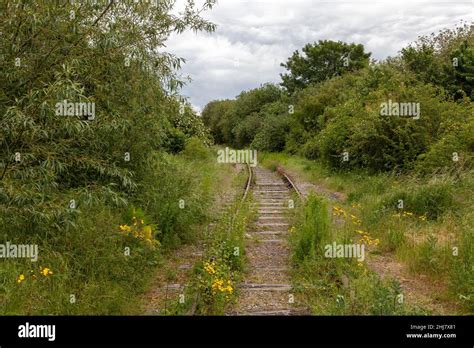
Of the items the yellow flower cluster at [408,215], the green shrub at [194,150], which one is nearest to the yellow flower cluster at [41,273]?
the yellow flower cluster at [408,215]

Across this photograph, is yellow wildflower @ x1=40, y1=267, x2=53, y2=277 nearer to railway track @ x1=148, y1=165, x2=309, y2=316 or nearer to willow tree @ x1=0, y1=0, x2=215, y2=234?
willow tree @ x1=0, y1=0, x2=215, y2=234

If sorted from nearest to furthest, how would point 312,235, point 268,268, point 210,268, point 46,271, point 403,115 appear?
point 46,271, point 210,268, point 268,268, point 312,235, point 403,115

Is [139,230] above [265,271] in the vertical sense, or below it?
above

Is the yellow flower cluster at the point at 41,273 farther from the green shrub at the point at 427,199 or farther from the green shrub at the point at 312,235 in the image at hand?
the green shrub at the point at 427,199

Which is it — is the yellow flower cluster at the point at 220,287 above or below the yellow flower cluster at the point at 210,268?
below

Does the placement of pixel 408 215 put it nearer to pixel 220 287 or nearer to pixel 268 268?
pixel 268 268

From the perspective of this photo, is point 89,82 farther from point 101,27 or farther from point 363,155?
point 363,155

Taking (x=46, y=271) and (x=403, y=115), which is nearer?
(x=46, y=271)

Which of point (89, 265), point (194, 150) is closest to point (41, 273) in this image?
point (89, 265)

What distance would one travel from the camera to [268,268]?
827 cm

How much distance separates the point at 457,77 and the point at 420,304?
52.6ft

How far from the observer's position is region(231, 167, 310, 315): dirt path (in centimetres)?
651

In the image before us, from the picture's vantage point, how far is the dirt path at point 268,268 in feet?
21.4

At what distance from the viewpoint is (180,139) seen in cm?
2198
